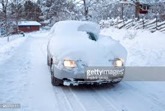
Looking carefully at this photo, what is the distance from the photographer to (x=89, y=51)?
27.5ft

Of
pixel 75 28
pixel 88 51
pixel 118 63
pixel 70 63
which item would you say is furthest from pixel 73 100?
pixel 75 28

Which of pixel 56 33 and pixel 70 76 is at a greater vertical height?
pixel 56 33

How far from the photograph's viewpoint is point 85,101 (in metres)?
7.33

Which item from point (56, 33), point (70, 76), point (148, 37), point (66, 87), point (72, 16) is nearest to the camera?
point (70, 76)

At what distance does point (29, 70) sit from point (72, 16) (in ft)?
175

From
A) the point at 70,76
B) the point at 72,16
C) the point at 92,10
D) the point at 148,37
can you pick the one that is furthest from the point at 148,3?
the point at 70,76

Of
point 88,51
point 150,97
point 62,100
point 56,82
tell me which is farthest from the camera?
point 56,82

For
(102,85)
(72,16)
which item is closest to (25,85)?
(102,85)

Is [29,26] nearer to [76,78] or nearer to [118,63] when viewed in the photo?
[118,63]

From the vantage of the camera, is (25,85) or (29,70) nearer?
(25,85)

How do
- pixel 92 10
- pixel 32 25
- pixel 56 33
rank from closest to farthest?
pixel 56 33 < pixel 92 10 < pixel 32 25

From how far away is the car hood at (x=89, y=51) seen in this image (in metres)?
8.20

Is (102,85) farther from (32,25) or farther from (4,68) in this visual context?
(32,25)

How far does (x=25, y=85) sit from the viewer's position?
344 inches
